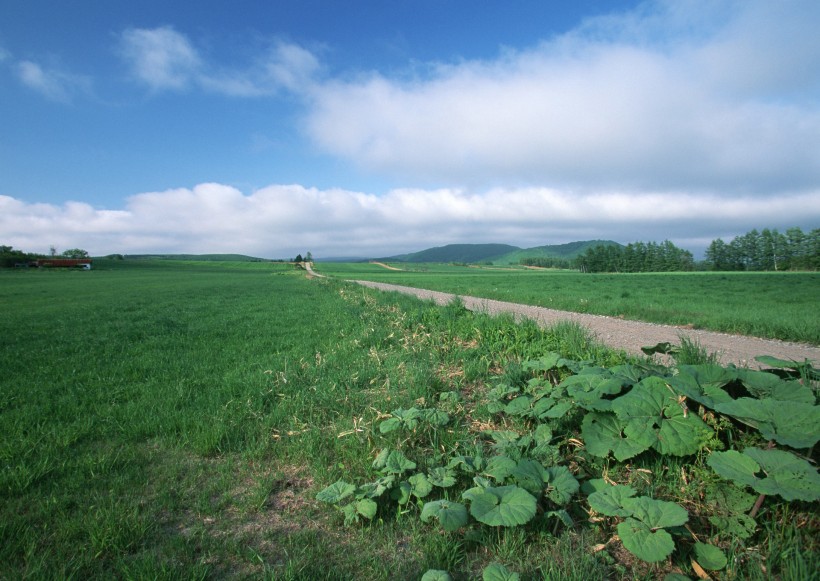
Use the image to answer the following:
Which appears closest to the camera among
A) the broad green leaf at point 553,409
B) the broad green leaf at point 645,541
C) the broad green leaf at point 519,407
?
the broad green leaf at point 645,541

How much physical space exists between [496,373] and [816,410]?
11.4ft

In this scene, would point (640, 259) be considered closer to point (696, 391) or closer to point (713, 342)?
point (713, 342)

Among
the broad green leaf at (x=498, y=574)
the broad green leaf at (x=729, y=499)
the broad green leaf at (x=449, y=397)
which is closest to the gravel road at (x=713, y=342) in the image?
the broad green leaf at (x=449, y=397)

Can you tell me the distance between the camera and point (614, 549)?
2480 millimetres

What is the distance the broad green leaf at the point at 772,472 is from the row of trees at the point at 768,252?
11335 centimetres

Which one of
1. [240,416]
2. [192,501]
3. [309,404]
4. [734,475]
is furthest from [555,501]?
[240,416]

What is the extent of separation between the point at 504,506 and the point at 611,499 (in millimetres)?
746

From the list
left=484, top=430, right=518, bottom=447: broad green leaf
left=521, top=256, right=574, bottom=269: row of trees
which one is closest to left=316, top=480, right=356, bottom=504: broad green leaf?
left=484, top=430, right=518, bottom=447: broad green leaf

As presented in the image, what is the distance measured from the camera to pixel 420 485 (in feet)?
9.77

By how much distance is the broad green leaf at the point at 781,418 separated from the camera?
94.9 inches

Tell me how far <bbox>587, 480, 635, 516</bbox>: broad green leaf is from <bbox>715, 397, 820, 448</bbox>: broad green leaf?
97cm

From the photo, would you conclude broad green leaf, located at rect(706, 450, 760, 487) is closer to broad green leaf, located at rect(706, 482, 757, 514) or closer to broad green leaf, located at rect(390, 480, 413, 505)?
broad green leaf, located at rect(706, 482, 757, 514)

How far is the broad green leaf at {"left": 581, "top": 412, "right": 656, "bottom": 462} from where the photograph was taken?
9.49ft

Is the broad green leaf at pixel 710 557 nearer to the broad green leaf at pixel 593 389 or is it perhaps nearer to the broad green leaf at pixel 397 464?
the broad green leaf at pixel 593 389
